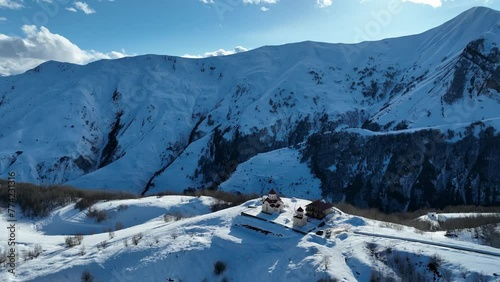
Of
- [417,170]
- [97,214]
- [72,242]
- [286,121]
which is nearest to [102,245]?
[72,242]

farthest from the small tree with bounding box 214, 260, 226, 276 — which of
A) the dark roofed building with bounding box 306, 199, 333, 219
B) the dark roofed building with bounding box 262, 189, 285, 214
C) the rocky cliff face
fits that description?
the rocky cliff face

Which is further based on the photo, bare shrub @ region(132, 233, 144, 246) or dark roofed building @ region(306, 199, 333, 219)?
dark roofed building @ region(306, 199, 333, 219)

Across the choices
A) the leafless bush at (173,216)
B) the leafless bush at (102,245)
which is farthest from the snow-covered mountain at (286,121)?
the leafless bush at (102,245)

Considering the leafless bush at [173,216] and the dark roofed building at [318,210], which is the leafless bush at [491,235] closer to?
the dark roofed building at [318,210]

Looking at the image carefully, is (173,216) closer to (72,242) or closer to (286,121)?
(72,242)

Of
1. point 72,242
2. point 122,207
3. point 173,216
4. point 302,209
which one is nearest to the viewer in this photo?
point 72,242

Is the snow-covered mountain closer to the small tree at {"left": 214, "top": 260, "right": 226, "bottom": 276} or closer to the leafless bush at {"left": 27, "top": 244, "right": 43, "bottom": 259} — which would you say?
the small tree at {"left": 214, "top": 260, "right": 226, "bottom": 276}
